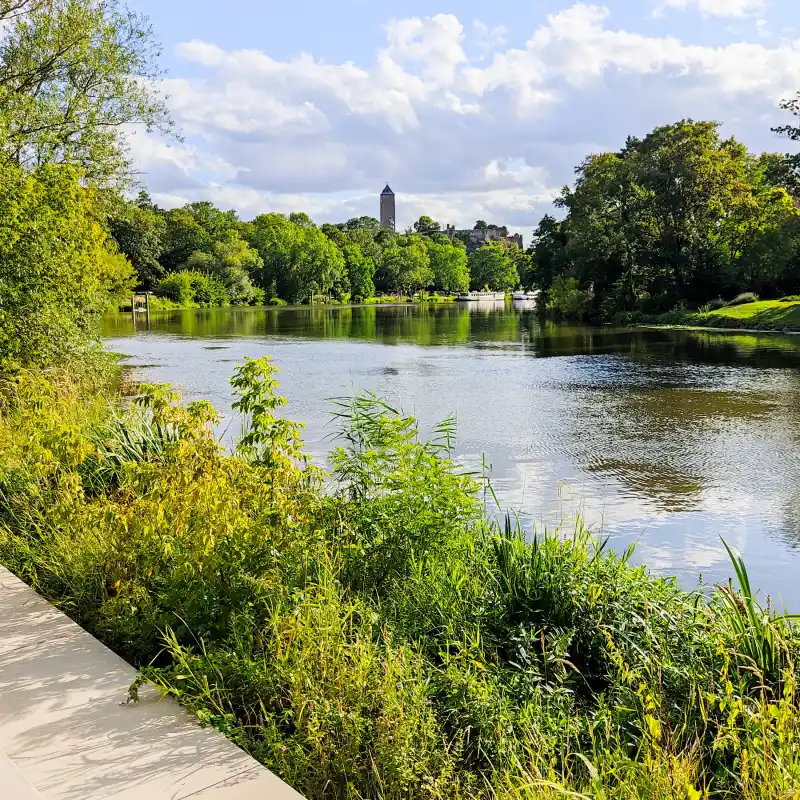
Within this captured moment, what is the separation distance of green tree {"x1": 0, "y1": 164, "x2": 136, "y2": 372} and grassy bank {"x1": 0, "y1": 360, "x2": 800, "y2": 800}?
305 inches

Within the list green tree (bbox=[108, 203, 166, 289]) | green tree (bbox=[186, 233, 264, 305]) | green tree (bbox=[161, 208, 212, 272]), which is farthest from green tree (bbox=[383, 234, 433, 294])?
green tree (bbox=[108, 203, 166, 289])

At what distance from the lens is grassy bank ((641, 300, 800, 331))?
38812mm

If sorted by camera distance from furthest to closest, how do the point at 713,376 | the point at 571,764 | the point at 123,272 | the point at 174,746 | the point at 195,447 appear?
the point at 123,272 → the point at 713,376 → the point at 195,447 → the point at 571,764 → the point at 174,746

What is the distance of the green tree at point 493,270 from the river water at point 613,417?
424 feet

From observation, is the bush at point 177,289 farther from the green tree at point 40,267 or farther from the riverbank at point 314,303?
the green tree at point 40,267

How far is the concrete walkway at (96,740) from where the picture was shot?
2777 mm

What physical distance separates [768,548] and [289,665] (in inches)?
233

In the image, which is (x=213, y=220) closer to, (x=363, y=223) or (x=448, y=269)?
(x=448, y=269)

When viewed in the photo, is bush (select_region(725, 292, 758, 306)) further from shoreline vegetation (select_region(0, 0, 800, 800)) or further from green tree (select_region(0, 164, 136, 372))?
shoreline vegetation (select_region(0, 0, 800, 800))

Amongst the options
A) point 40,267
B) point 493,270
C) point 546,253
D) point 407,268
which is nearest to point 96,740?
point 40,267

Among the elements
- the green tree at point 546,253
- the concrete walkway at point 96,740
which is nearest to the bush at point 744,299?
the green tree at point 546,253

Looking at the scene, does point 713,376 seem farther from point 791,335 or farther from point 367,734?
point 367,734

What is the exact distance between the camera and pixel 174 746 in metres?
3.06

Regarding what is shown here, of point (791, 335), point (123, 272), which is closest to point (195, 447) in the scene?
point (791, 335)
